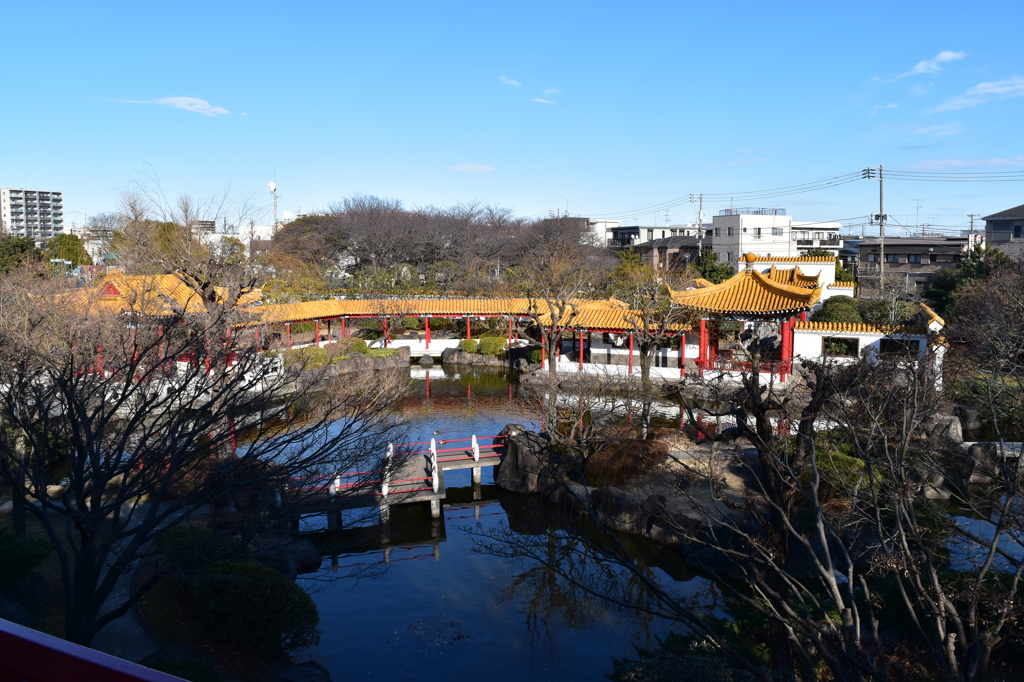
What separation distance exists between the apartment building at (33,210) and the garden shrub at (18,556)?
275 ft

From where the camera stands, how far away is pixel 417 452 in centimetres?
1363

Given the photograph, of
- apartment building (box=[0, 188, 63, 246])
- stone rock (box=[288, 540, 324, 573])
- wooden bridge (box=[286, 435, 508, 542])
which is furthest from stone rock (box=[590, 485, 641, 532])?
apartment building (box=[0, 188, 63, 246])

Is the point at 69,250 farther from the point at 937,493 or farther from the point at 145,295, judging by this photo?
the point at 937,493

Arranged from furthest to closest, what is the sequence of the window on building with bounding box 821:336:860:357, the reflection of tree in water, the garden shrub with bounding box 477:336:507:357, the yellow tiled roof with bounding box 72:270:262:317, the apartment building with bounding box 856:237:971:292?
the apartment building with bounding box 856:237:971:292
the garden shrub with bounding box 477:336:507:357
the window on building with bounding box 821:336:860:357
the yellow tiled roof with bounding box 72:270:262:317
the reflection of tree in water

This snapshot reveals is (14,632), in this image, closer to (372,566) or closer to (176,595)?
(176,595)

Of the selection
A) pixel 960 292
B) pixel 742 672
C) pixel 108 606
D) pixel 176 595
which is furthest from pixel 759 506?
pixel 960 292

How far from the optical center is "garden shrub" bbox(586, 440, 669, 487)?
1331cm

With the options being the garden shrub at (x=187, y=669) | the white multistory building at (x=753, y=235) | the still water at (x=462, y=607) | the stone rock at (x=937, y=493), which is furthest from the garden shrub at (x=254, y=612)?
the white multistory building at (x=753, y=235)

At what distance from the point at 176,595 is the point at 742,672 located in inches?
239

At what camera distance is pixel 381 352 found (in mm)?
26062

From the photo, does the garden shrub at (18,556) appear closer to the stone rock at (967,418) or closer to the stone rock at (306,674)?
the stone rock at (306,674)

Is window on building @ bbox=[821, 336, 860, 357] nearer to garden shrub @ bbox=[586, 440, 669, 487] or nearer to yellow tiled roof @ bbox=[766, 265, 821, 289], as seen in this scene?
yellow tiled roof @ bbox=[766, 265, 821, 289]

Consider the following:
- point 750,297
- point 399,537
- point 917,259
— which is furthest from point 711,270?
point 399,537

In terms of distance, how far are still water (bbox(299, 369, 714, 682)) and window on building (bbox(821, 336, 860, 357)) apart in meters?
10.8
